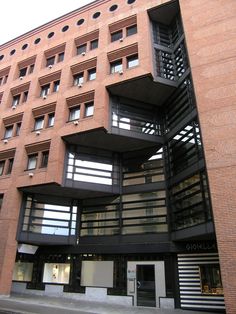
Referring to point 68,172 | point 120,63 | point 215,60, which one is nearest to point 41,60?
point 120,63

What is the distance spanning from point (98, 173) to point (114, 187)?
1418 mm

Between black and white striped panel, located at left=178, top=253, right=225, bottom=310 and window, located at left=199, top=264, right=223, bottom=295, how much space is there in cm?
19

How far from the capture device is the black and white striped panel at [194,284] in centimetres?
1380

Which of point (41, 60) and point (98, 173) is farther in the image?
point (41, 60)

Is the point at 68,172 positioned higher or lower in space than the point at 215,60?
lower

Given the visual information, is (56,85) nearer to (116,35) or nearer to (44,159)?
(116,35)

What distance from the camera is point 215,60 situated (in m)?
15.1

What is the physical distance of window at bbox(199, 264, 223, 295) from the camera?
14.0 meters

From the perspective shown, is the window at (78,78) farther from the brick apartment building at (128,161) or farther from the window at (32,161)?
the window at (32,161)

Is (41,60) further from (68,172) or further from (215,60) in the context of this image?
(215,60)

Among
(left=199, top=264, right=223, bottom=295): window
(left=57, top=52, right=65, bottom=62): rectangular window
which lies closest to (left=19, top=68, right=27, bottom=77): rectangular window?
(left=57, top=52, right=65, bottom=62): rectangular window

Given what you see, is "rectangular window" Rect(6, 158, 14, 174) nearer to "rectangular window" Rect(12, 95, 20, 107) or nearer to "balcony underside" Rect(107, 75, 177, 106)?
"rectangular window" Rect(12, 95, 20, 107)

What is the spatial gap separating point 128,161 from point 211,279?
29.1 ft

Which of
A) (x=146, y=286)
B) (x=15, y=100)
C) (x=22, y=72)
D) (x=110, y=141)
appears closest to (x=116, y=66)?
(x=110, y=141)
